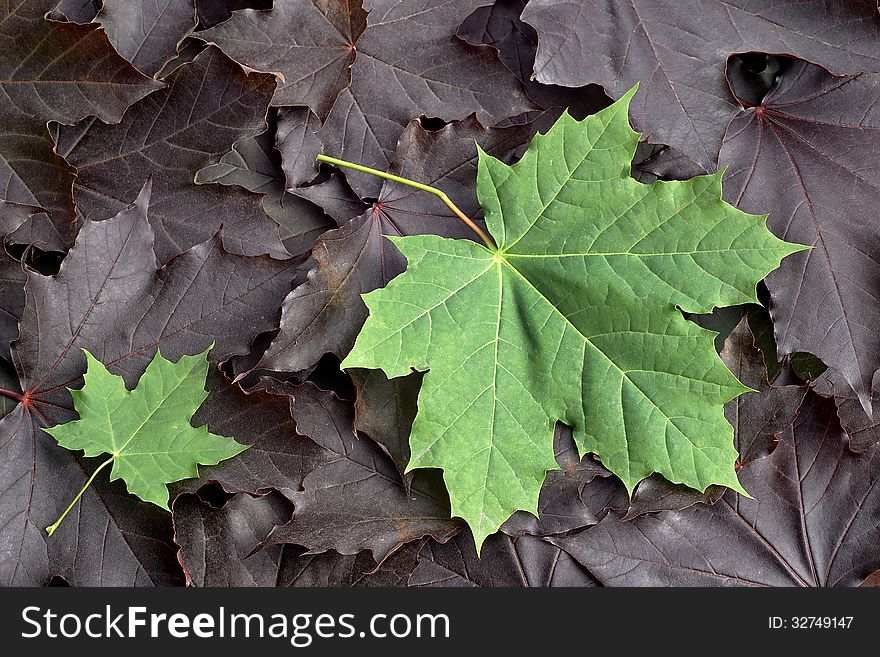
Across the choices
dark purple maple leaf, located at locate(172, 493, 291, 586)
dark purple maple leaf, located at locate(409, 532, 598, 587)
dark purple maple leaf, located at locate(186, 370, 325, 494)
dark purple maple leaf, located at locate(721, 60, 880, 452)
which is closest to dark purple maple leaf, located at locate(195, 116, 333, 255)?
dark purple maple leaf, located at locate(186, 370, 325, 494)

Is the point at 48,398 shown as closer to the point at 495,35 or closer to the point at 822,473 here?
the point at 495,35

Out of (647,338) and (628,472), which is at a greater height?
(647,338)

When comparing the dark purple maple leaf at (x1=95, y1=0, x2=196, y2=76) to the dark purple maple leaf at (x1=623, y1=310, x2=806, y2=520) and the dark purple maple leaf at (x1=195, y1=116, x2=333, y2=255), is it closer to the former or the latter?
the dark purple maple leaf at (x1=195, y1=116, x2=333, y2=255)

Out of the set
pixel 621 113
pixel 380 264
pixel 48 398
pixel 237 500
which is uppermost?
pixel 621 113

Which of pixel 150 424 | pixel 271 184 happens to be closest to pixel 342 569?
pixel 150 424
